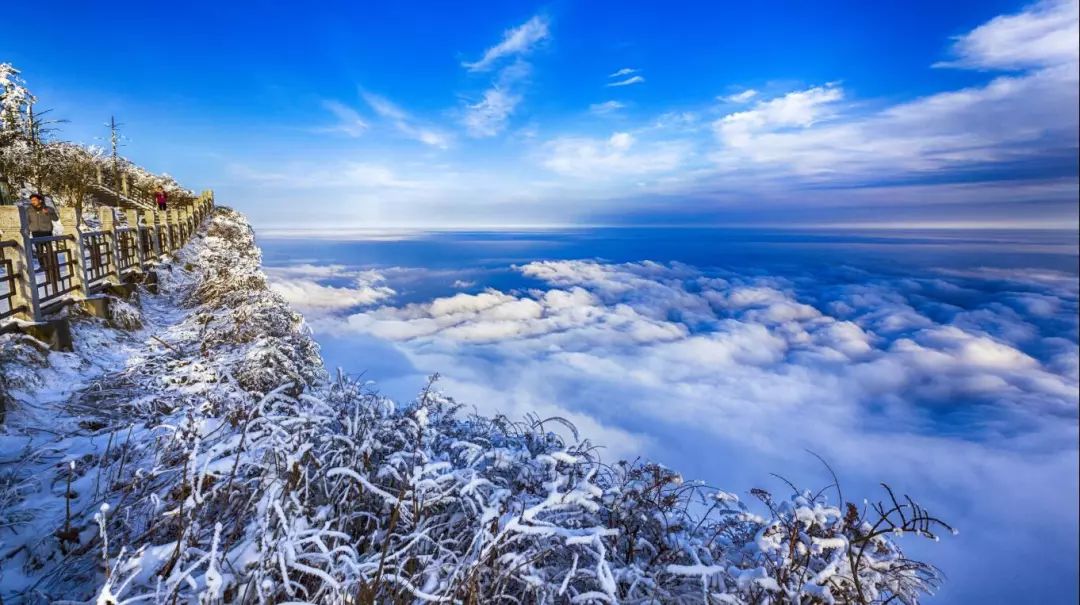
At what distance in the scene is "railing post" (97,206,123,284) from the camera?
35.6ft

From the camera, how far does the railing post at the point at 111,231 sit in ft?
35.6

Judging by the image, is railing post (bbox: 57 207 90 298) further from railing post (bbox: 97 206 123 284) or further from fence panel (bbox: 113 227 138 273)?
fence panel (bbox: 113 227 138 273)

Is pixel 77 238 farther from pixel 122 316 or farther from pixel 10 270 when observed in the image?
pixel 10 270

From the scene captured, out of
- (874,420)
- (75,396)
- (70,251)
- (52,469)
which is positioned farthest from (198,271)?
(874,420)

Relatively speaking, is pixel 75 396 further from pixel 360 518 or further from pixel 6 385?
pixel 360 518

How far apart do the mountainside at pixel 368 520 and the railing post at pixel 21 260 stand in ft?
6.21

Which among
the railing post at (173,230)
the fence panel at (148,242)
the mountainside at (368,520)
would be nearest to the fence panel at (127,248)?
the fence panel at (148,242)

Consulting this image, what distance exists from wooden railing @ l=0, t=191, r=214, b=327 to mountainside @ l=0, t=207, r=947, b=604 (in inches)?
76.7

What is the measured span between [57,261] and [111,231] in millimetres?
2675

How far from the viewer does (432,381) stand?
229 inches

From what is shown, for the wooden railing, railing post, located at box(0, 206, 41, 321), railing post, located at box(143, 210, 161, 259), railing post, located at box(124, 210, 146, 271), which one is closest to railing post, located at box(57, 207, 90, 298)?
the wooden railing

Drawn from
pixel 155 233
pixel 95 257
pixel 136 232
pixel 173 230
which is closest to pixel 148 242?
pixel 155 233

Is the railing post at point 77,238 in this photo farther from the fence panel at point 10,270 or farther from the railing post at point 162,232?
the railing post at point 162,232

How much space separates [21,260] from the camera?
22.8 feet
